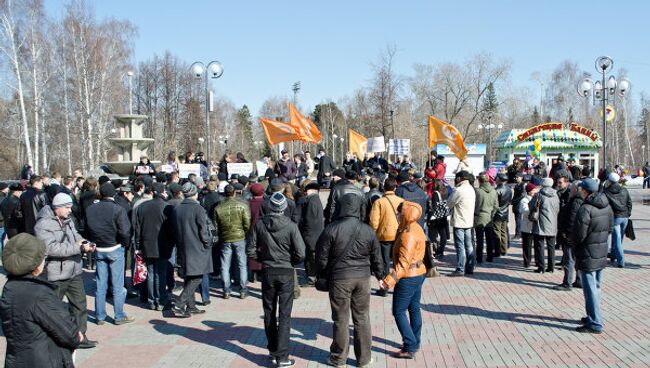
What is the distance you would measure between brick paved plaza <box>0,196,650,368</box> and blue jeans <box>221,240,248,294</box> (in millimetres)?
305

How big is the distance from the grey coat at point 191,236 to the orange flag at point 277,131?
10.7m

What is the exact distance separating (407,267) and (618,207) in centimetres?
692

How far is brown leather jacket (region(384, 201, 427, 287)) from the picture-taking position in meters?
6.58

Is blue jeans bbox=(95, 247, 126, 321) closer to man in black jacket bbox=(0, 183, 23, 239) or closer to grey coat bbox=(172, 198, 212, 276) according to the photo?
grey coat bbox=(172, 198, 212, 276)

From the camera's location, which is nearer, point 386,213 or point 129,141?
point 386,213

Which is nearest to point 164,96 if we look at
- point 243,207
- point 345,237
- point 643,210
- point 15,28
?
point 15,28

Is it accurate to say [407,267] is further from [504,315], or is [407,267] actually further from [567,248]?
[567,248]

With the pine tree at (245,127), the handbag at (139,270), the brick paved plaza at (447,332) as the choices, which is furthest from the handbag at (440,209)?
the pine tree at (245,127)

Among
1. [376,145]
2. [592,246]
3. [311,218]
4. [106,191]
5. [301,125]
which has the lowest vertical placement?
[592,246]

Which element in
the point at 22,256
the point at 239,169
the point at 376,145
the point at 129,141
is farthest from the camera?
the point at 376,145

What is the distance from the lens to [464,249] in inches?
451

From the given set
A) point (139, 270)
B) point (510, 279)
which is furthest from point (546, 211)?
point (139, 270)

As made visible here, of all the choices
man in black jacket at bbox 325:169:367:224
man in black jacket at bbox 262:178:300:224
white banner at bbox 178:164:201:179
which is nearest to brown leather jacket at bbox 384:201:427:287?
man in black jacket at bbox 325:169:367:224

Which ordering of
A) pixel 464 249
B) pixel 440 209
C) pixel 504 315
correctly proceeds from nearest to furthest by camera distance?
pixel 504 315, pixel 464 249, pixel 440 209
